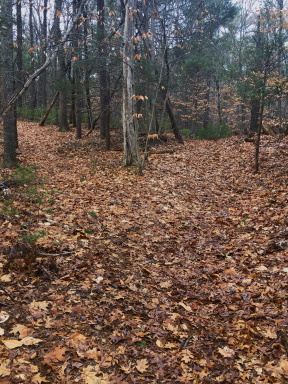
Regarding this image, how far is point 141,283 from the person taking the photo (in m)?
4.34

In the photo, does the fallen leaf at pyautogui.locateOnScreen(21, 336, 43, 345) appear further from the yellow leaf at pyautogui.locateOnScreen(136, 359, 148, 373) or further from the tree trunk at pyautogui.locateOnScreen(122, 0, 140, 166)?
the tree trunk at pyautogui.locateOnScreen(122, 0, 140, 166)

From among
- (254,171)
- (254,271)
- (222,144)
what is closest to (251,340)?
(254,271)

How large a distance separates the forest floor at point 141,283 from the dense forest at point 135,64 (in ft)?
7.91

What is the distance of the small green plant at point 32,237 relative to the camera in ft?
15.3

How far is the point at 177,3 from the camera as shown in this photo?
699 inches

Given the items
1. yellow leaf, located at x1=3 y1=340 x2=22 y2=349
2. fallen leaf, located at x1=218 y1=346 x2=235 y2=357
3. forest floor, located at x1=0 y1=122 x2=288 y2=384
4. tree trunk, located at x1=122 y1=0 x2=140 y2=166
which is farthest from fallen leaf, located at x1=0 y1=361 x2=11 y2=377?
tree trunk, located at x1=122 y1=0 x2=140 y2=166

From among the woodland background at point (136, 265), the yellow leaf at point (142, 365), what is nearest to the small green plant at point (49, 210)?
the woodland background at point (136, 265)

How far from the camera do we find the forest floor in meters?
2.80

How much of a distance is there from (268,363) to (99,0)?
1577 cm

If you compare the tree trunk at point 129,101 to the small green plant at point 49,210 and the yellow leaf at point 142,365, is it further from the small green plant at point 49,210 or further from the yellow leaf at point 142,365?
the yellow leaf at point 142,365

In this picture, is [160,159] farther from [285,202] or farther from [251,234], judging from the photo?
[251,234]

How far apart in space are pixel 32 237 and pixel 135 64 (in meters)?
9.89

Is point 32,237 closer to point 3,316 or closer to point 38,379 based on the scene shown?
point 3,316

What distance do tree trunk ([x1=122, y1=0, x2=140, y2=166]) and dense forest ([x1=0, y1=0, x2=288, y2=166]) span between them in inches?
1.3
